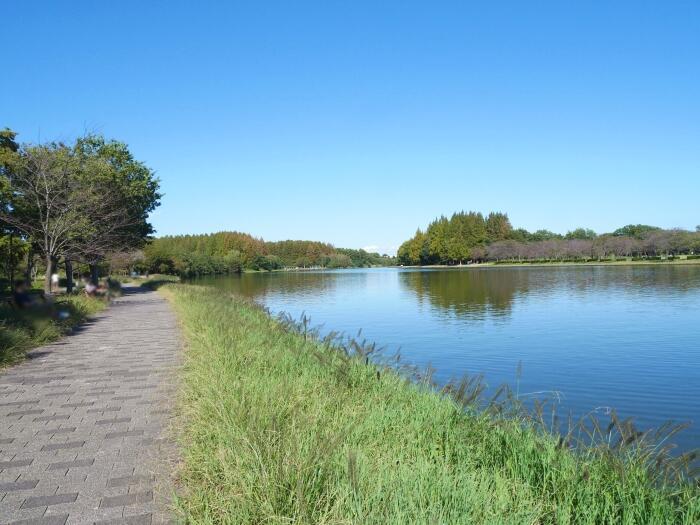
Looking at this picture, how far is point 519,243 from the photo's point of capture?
108 m

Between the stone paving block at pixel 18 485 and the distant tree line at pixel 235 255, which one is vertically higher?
the distant tree line at pixel 235 255

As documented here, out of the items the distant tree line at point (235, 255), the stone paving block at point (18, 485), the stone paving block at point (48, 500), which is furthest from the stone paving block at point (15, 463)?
the distant tree line at point (235, 255)

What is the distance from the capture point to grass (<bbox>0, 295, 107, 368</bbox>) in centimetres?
812

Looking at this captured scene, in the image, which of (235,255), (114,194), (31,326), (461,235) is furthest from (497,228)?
(31,326)

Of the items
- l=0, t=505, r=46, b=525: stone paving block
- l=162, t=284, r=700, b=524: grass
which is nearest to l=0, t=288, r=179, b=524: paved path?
l=0, t=505, r=46, b=525: stone paving block

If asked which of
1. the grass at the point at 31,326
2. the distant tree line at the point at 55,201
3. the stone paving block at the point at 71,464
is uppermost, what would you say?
the distant tree line at the point at 55,201

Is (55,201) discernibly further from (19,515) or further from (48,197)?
(19,515)

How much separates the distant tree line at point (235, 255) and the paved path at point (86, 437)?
6047 cm

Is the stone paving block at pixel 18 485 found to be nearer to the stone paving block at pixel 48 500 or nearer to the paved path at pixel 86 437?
the paved path at pixel 86 437

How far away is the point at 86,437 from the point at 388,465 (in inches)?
105

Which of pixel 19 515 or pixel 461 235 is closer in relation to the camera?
pixel 19 515

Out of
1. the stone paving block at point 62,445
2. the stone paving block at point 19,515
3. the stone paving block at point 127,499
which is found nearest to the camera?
the stone paving block at point 19,515

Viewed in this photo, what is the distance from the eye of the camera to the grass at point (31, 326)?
26.7 feet

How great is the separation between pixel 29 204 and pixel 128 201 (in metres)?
8.19
